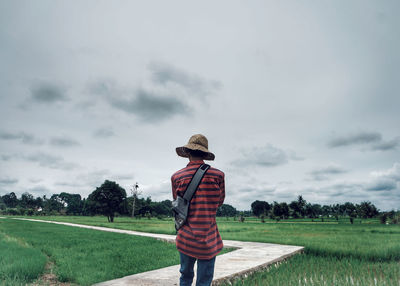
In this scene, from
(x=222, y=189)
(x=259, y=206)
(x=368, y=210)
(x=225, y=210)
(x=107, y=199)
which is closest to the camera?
(x=222, y=189)

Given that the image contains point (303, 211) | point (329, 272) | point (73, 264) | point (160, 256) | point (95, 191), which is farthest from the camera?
point (303, 211)

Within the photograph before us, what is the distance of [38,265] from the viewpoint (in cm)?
561

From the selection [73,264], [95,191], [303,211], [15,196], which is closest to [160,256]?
[73,264]

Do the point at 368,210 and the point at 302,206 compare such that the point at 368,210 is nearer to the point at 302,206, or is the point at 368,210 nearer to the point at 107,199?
the point at 302,206

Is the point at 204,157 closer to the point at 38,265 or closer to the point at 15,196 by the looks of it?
the point at 38,265

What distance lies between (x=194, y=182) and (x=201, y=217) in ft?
1.09

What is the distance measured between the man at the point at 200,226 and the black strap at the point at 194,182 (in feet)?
0.12

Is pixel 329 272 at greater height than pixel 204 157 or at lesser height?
lesser

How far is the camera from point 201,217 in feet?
8.95

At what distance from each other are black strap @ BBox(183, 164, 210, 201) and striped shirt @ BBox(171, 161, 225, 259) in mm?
34

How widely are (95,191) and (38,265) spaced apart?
127 feet

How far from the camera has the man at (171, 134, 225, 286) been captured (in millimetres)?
2709

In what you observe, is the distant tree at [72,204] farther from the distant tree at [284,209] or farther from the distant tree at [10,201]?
the distant tree at [284,209]

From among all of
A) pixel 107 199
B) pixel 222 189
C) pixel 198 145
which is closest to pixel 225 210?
pixel 107 199
